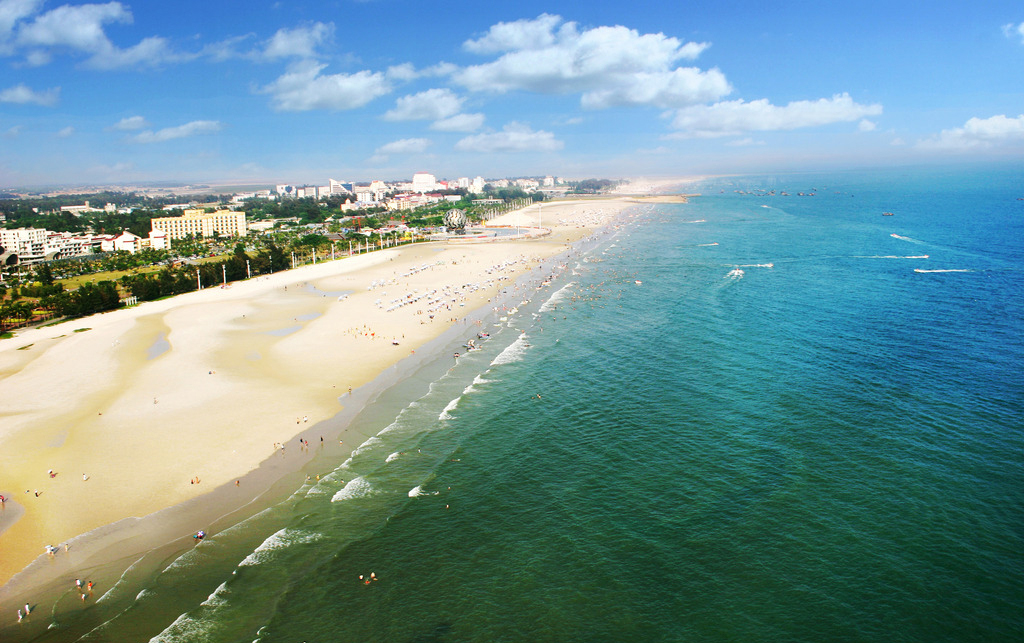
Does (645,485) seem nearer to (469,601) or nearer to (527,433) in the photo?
(527,433)

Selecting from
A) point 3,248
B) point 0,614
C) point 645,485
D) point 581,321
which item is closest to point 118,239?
point 3,248

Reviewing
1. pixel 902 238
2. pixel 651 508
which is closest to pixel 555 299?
pixel 651 508

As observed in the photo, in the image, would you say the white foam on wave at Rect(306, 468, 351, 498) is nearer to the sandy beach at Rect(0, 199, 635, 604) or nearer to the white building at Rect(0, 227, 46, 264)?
the sandy beach at Rect(0, 199, 635, 604)

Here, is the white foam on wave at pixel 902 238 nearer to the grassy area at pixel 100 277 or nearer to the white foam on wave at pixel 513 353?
the white foam on wave at pixel 513 353

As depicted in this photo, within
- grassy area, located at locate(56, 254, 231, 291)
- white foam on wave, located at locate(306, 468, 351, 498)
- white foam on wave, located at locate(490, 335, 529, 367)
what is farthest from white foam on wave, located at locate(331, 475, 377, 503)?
grassy area, located at locate(56, 254, 231, 291)

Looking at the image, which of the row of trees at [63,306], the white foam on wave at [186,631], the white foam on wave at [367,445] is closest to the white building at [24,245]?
the row of trees at [63,306]

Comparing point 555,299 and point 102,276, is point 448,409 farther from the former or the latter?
point 102,276

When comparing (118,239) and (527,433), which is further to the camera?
(118,239)
